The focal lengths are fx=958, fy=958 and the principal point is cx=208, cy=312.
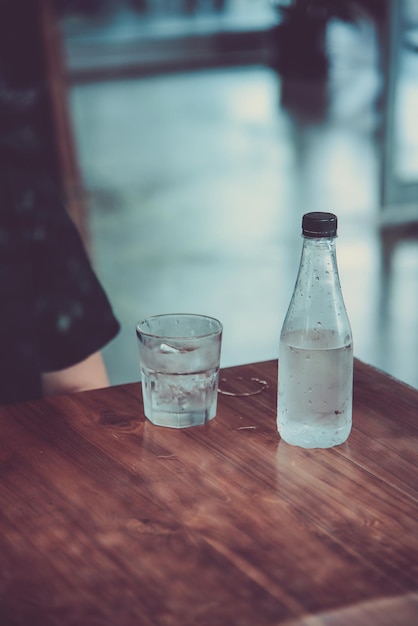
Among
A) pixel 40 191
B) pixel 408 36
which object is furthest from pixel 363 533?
pixel 408 36

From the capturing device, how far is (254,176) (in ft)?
18.8

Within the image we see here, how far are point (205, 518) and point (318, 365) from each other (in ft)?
0.75

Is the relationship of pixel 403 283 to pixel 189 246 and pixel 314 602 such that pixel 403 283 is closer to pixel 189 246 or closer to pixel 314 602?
pixel 189 246

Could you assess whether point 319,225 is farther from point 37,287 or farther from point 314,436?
point 37,287

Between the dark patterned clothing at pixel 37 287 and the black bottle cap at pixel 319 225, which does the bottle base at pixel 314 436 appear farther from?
the dark patterned clothing at pixel 37 287

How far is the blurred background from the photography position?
3658 millimetres

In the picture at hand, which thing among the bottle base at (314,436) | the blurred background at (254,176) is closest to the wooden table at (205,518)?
the bottle base at (314,436)

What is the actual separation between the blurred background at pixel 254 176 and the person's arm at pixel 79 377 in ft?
5.25

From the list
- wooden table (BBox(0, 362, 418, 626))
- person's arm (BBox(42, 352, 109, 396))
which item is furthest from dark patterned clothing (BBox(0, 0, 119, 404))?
wooden table (BBox(0, 362, 418, 626))

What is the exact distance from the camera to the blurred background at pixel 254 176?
366 cm

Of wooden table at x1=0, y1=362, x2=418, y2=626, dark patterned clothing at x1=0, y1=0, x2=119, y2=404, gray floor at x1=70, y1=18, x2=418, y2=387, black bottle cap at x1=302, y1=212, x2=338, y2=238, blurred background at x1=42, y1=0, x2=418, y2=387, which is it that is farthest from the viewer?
blurred background at x1=42, y1=0, x2=418, y2=387

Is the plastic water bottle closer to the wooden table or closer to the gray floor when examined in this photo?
the wooden table

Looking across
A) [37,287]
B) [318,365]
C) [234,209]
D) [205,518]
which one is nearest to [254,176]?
[234,209]

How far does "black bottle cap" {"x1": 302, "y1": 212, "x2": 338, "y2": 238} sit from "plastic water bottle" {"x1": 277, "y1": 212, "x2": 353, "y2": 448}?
0.05 metres
